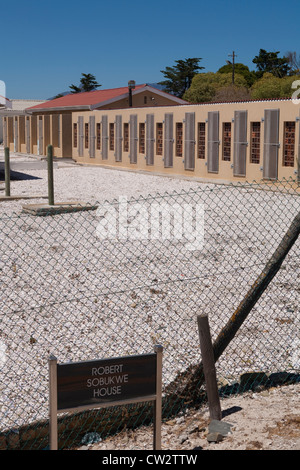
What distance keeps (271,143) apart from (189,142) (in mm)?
5042

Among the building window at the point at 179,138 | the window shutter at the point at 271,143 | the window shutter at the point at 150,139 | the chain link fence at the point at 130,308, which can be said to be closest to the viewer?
the chain link fence at the point at 130,308

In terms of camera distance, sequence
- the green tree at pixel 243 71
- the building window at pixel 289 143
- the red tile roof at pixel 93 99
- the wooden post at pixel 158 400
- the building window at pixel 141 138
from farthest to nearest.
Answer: the green tree at pixel 243 71, the red tile roof at pixel 93 99, the building window at pixel 141 138, the building window at pixel 289 143, the wooden post at pixel 158 400

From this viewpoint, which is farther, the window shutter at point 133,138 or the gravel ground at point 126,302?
the window shutter at point 133,138

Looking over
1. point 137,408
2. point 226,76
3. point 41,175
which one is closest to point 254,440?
point 137,408

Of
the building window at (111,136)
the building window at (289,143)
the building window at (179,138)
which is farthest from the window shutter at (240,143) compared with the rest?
the building window at (111,136)

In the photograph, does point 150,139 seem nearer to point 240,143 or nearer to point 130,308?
point 240,143

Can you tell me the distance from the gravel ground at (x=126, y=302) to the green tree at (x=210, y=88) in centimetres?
4475

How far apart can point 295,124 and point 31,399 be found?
15.4 meters

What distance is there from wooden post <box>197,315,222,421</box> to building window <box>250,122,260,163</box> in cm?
1696

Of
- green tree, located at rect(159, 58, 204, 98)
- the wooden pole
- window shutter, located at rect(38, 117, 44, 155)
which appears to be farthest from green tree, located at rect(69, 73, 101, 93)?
the wooden pole

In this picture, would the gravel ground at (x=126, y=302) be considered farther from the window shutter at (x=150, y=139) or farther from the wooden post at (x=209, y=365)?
the window shutter at (x=150, y=139)

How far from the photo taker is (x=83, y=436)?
16.0 feet

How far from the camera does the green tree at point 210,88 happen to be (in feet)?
185

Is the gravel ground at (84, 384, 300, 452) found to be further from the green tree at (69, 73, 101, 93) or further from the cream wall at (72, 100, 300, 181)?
the green tree at (69, 73, 101, 93)
